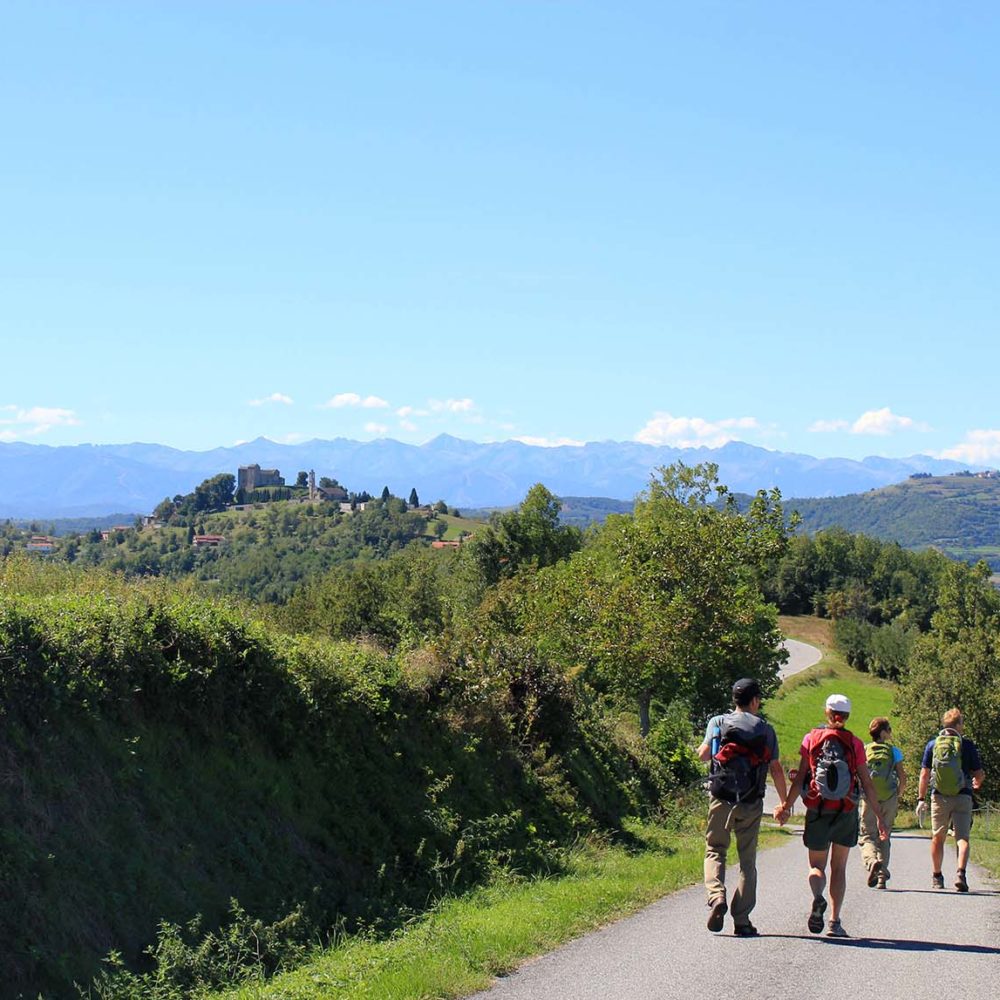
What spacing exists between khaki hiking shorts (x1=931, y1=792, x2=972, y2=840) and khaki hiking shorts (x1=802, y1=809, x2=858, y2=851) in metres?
4.17

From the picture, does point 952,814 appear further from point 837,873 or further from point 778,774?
point 778,774

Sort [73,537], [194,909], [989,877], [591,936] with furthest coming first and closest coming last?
[73,537] < [989,877] < [194,909] < [591,936]

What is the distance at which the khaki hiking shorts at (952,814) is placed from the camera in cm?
1281

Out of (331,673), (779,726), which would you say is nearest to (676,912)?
(331,673)

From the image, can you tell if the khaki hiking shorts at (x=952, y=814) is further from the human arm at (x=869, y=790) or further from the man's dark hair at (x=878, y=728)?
the human arm at (x=869, y=790)

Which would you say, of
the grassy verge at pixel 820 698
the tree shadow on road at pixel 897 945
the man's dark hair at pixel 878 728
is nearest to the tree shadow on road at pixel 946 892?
the man's dark hair at pixel 878 728

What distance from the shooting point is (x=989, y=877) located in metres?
14.4

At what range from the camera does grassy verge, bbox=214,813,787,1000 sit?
7.77 m

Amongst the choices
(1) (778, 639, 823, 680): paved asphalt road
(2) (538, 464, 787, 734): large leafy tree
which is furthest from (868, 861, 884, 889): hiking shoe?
(1) (778, 639, 823, 680): paved asphalt road

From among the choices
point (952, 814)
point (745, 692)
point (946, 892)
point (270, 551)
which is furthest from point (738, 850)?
point (270, 551)

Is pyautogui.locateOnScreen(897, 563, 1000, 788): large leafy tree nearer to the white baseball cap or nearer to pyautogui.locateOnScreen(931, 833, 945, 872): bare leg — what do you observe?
pyautogui.locateOnScreen(931, 833, 945, 872): bare leg

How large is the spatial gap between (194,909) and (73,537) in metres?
202

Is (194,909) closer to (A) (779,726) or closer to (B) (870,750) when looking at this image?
(B) (870,750)

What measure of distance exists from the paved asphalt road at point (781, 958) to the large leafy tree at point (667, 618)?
16.0 m
